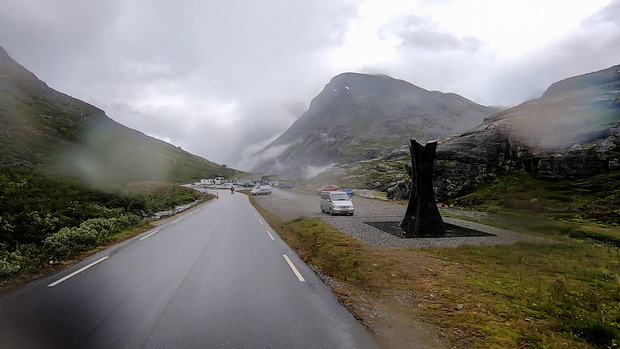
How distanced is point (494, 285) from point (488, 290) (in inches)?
23.1

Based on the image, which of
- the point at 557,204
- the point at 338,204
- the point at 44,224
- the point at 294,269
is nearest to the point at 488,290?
the point at 294,269

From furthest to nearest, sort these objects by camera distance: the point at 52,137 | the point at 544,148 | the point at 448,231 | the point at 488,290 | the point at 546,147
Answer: the point at 52,137 < the point at 544,148 < the point at 546,147 < the point at 448,231 < the point at 488,290

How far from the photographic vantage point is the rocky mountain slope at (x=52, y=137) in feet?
246

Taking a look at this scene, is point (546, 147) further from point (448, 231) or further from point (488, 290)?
point (488, 290)

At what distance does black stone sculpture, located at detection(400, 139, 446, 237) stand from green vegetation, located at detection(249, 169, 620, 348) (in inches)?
143

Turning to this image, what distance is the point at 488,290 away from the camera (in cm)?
750

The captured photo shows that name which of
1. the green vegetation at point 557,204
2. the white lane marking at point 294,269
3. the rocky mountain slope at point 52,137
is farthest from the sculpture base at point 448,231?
the rocky mountain slope at point 52,137

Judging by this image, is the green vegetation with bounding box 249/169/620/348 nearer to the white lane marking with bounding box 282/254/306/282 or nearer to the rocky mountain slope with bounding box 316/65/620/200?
the white lane marking with bounding box 282/254/306/282

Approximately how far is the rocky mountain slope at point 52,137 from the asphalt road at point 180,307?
5134 cm

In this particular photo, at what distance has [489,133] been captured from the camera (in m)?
41.9

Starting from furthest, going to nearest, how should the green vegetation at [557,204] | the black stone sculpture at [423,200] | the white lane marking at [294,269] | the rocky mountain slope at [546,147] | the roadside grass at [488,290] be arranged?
the rocky mountain slope at [546,147] → the black stone sculpture at [423,200] → the green vegetation at [557,204] → the white lane marking at [294,269] → the roadside grass at [488,290]

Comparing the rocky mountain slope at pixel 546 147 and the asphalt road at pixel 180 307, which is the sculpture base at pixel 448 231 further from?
the rocky mountain slope at pixel 546 147

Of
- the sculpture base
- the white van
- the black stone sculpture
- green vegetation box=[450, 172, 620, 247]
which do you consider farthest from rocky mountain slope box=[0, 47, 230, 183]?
green vegetation box=[450, 172, 620, 247]

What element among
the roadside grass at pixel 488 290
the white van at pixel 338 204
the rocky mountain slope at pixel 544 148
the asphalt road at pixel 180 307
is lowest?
the asphalt road at pixel 180 307
